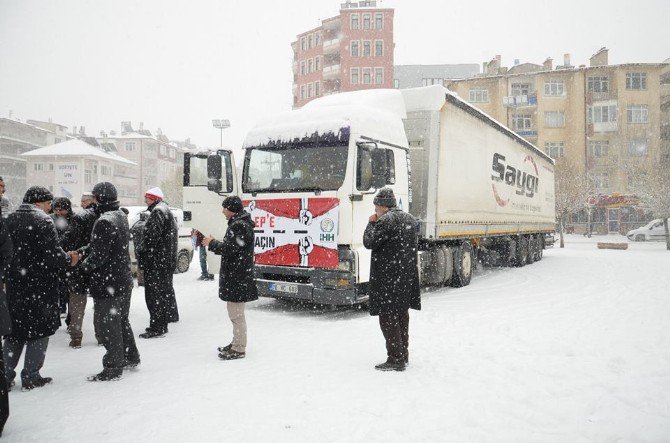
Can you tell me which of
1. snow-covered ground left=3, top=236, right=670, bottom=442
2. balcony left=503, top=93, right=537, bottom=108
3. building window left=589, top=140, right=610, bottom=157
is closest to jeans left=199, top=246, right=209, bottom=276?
snow-covered ground left=3, top=236, right=670, bottom=442

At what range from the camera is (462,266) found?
10750 millimetres

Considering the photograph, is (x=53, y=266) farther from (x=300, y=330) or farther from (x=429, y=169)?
(x=429, y=169)

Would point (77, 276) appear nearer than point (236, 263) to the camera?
No

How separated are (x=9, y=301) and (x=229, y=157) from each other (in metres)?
4.59

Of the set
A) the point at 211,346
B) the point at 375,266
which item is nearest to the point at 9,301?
the point at 211,346

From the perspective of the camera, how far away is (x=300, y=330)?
675cm

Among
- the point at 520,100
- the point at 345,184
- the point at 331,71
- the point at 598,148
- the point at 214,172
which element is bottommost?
the point at 345,184

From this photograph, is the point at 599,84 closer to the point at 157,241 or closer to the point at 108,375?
the point at 157,241

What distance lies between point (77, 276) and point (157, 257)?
971mm

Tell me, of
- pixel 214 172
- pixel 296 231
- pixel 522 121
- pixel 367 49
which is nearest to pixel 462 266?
pixel 296 231

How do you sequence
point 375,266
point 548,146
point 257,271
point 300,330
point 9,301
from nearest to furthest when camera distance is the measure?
point 9,301, point 375,266, point 300,330, point 257,271, point 548,146

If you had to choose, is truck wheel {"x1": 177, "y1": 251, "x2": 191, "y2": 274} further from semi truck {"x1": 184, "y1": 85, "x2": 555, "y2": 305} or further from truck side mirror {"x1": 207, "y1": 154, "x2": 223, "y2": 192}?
truck side mirror {"x1": 207, "y1": 154, "x2": 223, "y2": 192}

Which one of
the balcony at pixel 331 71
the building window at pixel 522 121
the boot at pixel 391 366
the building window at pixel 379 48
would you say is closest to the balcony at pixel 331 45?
the balcony at pixel 331 71

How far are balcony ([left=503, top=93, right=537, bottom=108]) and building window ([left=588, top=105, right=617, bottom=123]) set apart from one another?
535 centimetres
